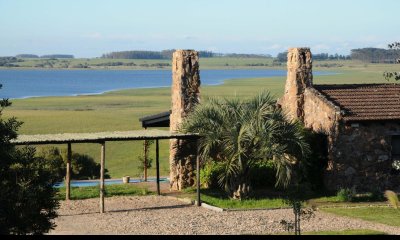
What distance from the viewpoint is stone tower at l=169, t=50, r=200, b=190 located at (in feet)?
87.6

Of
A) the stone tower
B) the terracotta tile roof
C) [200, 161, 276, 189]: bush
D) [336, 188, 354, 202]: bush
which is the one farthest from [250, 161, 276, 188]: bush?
the terracotta tile roof

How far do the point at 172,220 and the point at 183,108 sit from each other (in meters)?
6.84

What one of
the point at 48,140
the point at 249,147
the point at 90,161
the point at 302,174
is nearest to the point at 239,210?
the point at 249,147

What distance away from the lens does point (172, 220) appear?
816 inches

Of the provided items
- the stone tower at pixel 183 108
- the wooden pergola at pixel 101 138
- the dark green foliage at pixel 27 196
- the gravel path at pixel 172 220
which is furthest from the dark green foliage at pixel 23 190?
the stone tower at pixel 183 108

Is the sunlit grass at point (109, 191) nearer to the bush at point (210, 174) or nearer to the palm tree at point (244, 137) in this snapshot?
the bush at point (210, 174)

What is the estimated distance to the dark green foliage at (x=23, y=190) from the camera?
1128 centimetres

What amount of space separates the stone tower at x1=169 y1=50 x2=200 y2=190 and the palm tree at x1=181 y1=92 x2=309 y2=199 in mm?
1763

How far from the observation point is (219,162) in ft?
Result: 84.0

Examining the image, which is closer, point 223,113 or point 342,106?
point 223,113

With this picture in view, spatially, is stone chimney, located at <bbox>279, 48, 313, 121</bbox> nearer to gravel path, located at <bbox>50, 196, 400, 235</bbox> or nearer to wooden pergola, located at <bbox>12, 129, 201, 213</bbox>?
wooden pergola, located at <bbox>12, 129, 201, 213</bbox>

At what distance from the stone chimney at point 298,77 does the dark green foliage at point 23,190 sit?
16.4 meters

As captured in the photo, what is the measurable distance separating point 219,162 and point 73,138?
570 centimetres

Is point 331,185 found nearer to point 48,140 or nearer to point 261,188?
point 261,188
